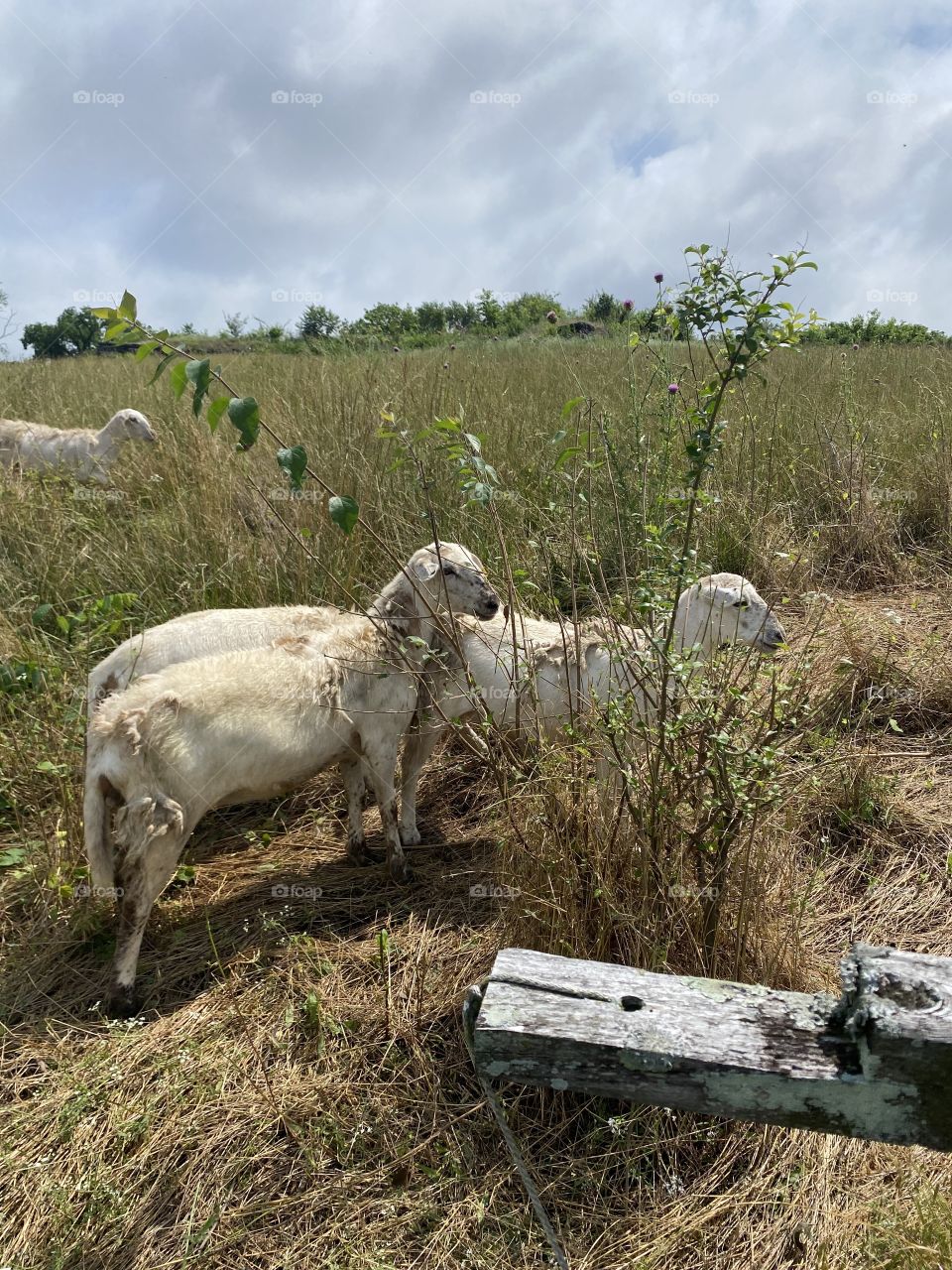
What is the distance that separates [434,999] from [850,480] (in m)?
4.94

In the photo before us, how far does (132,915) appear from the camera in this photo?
302cm

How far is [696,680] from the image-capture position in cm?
241

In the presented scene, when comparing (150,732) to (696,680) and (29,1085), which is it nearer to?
(29,1085)

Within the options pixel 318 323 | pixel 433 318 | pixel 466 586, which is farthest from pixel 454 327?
pixel 466 586

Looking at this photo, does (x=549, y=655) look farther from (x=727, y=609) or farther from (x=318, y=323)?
(x=318, y=323)

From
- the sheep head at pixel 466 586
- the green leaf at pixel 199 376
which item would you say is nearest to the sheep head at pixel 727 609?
the sheep head at pixel 466 586

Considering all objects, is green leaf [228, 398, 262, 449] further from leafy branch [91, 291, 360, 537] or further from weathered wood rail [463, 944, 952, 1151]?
weathered wood rail [463, 944, 952, 1151]

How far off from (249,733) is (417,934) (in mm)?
1020

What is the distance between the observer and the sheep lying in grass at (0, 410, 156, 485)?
7.50m

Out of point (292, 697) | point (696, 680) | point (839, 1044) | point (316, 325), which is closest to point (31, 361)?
point (316, 325)

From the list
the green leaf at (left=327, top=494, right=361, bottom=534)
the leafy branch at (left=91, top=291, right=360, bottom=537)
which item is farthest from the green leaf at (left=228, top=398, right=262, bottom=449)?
the green leaf at (left=327, top=494, right=361, bottom=534)

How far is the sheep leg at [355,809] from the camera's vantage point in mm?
3871

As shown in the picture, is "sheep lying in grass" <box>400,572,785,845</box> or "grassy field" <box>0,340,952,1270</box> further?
"sheep lying in grass" <box>400,572,785,845</box>

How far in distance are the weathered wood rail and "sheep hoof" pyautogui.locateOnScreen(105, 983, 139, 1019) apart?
6.72 ft
